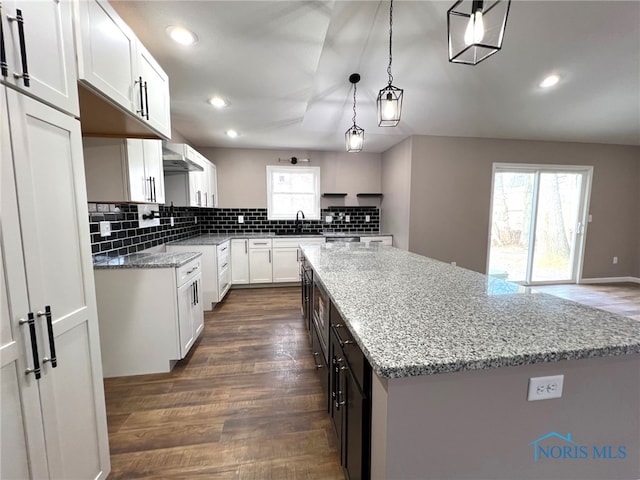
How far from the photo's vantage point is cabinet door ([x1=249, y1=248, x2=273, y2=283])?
4.26 m

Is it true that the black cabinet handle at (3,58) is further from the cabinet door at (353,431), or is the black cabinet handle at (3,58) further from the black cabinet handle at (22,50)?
the cabinet door at (353,431)

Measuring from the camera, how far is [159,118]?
5.86 feet

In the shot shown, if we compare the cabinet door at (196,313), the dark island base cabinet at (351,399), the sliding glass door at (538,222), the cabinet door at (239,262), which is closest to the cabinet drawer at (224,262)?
the cabinet door at (239,262)

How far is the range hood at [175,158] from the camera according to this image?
2668mm

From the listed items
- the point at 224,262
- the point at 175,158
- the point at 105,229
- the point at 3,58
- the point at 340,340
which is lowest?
the point at 224,262

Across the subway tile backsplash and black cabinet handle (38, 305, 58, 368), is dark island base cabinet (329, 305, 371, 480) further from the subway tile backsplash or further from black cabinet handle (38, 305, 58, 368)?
the subway tile backsplash

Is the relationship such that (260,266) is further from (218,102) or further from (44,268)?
(44,268)

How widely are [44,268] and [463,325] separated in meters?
1.49

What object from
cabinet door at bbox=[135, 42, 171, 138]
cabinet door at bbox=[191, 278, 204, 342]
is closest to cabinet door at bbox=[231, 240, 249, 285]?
cabinet door at bbox=[191, 278, 204, 342]

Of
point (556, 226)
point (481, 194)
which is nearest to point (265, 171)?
point (481, 194)

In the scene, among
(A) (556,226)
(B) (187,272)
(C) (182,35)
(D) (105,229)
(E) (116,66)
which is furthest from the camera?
(A) (556,226)

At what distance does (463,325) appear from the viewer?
0.92 metres

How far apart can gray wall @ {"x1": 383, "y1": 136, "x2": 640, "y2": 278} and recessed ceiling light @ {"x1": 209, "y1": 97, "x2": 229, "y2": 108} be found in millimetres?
2663

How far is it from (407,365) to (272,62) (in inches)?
94.7
